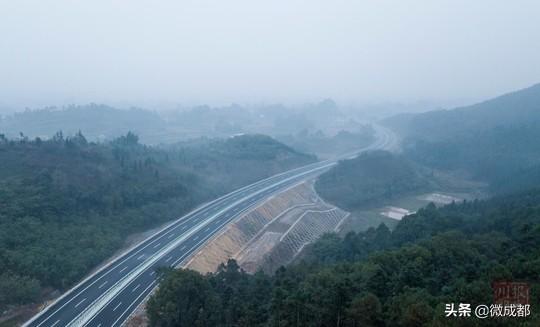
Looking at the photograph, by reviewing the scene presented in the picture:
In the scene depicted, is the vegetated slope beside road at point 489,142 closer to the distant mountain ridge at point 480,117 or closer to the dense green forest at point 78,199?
the distant mountain ridge at point 480,117

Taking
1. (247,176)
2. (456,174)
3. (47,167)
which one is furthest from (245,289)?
(456,174)

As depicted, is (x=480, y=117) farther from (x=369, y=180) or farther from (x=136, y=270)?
(x=136, y=270)

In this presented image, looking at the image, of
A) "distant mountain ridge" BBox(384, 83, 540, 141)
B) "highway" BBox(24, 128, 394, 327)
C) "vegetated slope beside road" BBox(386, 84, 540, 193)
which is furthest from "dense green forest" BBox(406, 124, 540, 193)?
"highway" BBox(24, 128, 394, 327)

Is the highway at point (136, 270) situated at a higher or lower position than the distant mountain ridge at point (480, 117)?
lower

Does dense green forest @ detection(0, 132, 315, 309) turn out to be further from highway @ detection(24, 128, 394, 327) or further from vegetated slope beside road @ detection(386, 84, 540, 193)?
vegetated slope beside road @ detection(386, 84, 540, 193)

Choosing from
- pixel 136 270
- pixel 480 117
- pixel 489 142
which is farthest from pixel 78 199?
pixel 480 117

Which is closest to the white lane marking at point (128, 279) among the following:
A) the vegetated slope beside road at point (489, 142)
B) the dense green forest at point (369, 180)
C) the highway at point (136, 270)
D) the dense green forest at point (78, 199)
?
the highway at point (136, 270)
